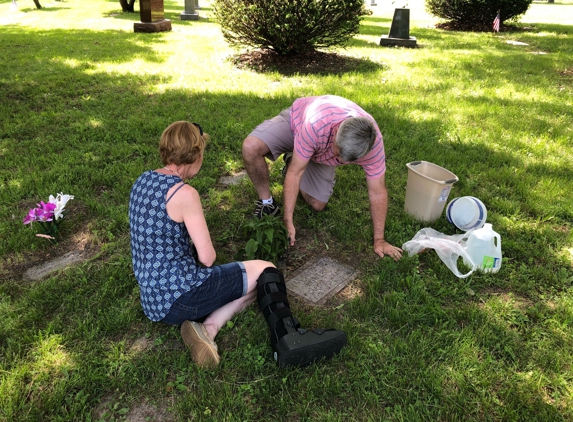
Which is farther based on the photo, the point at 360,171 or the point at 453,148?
the point at 453,148

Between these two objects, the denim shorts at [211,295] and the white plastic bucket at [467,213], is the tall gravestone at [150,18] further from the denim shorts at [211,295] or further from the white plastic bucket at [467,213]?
the denim shorts at [211,295]

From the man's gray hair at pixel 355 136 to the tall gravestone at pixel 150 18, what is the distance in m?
10.2

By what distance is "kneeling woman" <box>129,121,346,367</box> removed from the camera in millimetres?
1970

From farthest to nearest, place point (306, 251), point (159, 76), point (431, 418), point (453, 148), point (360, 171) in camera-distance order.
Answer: point (159, 76), point (453, 148), point (360, 171), point (306, 251), point (431, 418)

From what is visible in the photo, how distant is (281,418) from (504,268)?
1842mm

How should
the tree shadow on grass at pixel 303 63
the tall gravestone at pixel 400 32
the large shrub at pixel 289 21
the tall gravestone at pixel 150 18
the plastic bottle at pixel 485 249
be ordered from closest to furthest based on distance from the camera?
1. the plastic bottle at pixel 485 249
2. the large shrub at pixel 289 21
3. the tree shadow on grass at pixel 303 63
4. the tall gravestone at pixel 400 32
5. the tall gravestone at pixel 150 18

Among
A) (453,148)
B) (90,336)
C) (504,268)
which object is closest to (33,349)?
(90,336)

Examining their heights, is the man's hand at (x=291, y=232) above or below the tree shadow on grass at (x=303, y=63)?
below

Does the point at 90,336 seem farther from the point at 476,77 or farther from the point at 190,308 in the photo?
the point at 476,77

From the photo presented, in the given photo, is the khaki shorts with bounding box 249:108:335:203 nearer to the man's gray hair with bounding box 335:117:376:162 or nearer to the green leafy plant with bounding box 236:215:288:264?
the green leafy plant with bounding box 236:215:288:264

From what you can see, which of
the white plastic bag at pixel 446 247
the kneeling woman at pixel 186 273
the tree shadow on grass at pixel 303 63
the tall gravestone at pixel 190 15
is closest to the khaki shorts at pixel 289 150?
the white plastic bag at pixel 446 247

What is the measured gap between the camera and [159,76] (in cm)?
670

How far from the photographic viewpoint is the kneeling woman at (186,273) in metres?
1.97

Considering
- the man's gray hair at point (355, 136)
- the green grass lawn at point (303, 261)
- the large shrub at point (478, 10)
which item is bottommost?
the green grass lawn at point (303, 261)
